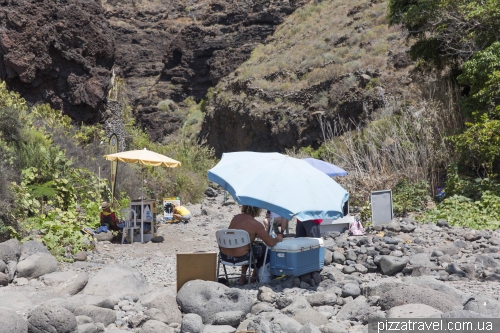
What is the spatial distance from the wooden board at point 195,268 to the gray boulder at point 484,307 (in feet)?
8.99

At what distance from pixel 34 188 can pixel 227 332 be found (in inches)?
289

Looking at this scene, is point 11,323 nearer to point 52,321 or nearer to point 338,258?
point 52,321

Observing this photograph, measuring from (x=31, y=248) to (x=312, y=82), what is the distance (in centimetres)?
2450

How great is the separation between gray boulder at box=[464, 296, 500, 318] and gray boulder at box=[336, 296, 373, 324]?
937mm

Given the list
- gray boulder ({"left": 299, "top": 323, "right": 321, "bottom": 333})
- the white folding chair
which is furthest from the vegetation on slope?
gray boulder ({"left": 299, "top": 323, "right": 321, "bottom": 333})

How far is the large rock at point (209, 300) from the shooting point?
5.57 m

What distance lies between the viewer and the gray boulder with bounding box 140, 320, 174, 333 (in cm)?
509

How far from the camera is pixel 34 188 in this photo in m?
11.1

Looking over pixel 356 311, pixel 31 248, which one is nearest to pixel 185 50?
pixel 31 248

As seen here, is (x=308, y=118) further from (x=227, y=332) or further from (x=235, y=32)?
(x=227, y=332)

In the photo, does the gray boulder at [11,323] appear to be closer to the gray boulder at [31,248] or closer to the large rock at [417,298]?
the gray boulder at [31,248]

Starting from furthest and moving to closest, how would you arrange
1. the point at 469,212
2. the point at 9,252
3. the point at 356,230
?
1. the point at 469,212
2. the point at 356,230
3. the point at 9,252

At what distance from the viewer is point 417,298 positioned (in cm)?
548

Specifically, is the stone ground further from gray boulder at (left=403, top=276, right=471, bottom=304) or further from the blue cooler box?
the blue cooler box
